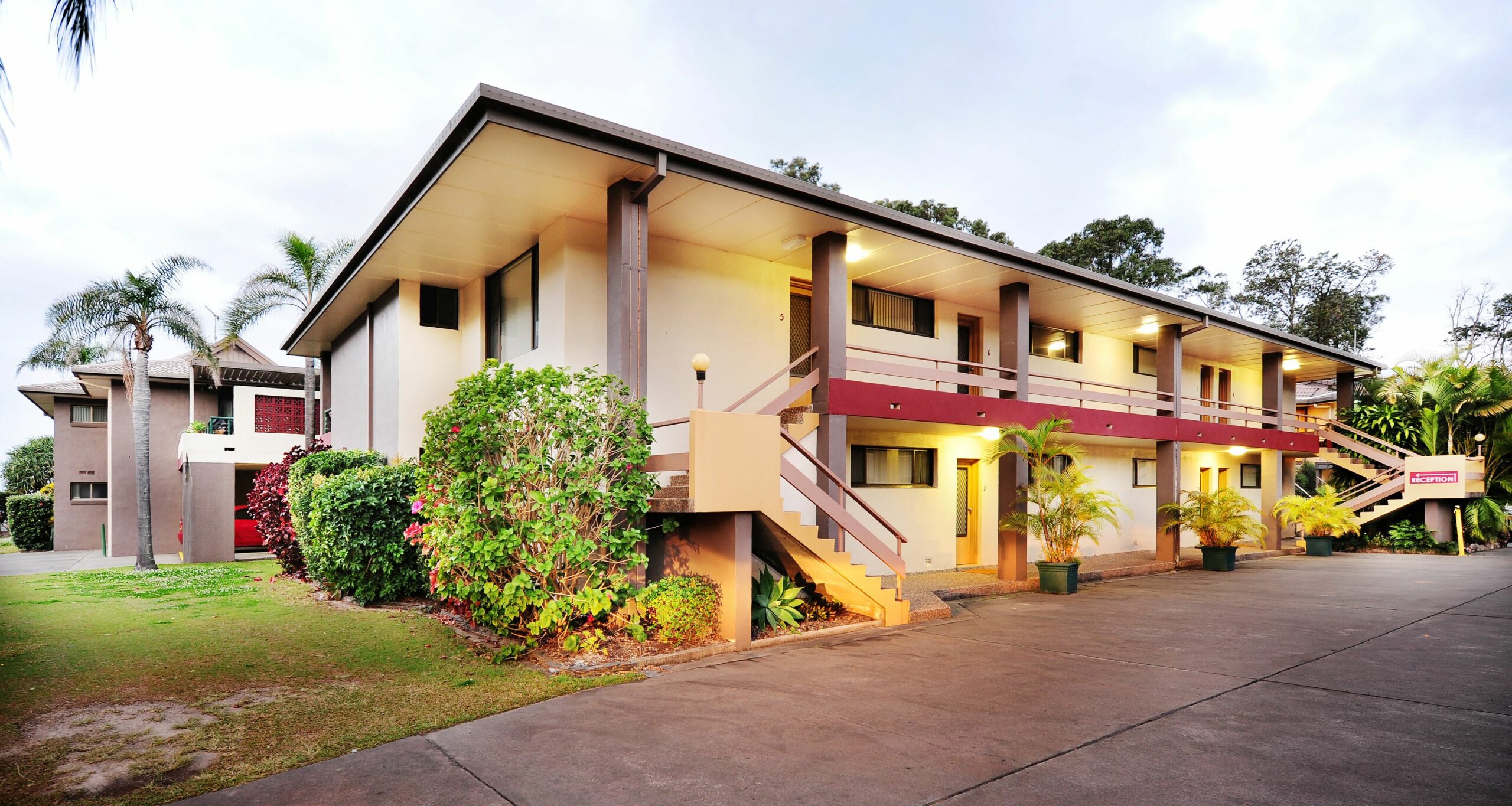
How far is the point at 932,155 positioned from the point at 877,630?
164ft

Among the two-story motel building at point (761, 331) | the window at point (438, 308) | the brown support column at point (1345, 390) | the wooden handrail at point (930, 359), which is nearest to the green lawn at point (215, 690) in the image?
the two-story motel building at point (761, 331)

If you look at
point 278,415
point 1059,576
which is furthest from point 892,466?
point 278,415

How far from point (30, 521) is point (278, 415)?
14.1 metres

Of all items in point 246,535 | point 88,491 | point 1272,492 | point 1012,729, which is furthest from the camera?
point 88,491

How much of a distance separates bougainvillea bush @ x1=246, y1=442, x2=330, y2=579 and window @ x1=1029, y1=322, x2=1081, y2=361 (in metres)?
15.0

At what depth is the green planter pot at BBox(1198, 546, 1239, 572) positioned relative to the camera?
16.4 metres

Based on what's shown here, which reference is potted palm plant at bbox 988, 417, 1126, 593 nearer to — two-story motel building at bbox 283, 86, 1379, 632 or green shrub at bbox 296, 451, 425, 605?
two-story motel building at bbox 283, 86, 1379, 632

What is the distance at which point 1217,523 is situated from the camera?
16203mm

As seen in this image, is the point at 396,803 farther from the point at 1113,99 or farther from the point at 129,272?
the point at 1113,99

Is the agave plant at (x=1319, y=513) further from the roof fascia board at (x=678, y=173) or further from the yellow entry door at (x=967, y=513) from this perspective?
the yellow entry door at (x=967, y=513)

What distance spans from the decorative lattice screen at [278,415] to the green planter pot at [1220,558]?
23623 mm

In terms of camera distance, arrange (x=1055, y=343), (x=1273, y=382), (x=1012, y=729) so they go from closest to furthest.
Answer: (x=1012, y=729) < (x=1055, y=343) < (x=1273, y=382)

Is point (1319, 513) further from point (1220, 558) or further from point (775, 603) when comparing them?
point (775, 603)

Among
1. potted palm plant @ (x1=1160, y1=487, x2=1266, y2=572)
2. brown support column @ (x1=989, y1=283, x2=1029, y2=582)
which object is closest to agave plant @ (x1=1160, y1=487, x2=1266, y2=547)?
potted palm plant @ (x1=1160, y1=487, x2=1266, y2=572)
